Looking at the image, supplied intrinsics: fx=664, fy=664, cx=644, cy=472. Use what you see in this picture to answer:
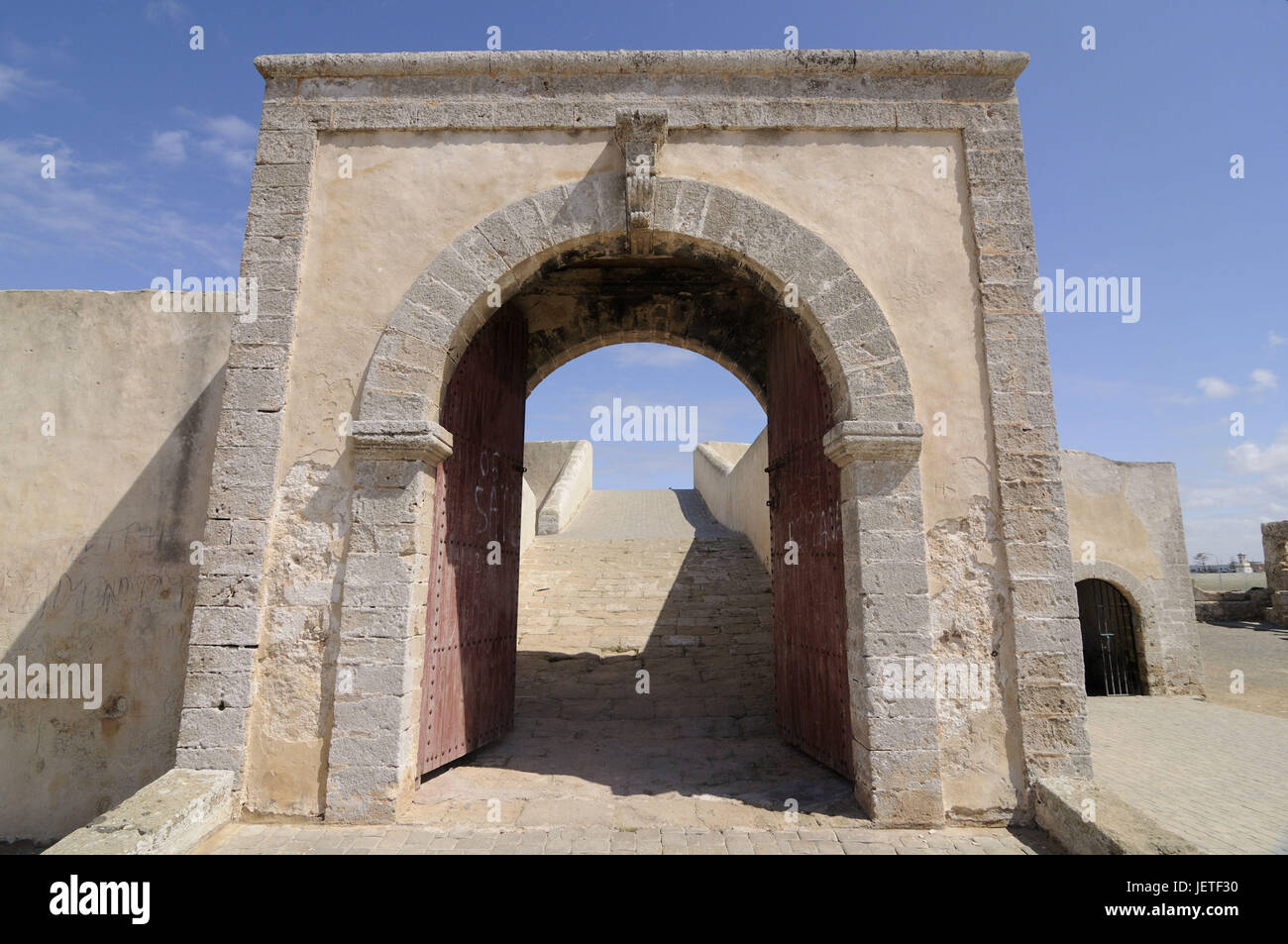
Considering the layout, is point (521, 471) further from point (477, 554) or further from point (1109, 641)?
point (1109, 641)

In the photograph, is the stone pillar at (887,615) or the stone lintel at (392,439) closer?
the stone pillar at (887,615)

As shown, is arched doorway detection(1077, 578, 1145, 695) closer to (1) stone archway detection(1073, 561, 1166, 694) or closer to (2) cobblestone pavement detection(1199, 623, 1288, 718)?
(1) stone archway detection(1073, 561, 1166, 694)

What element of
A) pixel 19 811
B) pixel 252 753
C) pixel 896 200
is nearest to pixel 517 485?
pixel 252 753

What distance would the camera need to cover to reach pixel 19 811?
14.6ft

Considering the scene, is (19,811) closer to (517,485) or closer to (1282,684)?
(517,485)

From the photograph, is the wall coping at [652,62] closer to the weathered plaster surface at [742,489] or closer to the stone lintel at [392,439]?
the stone lintel at [392,439]

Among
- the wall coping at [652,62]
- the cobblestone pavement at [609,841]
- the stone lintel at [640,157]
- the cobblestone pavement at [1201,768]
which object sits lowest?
the cobblestone pavement at [1201,768]

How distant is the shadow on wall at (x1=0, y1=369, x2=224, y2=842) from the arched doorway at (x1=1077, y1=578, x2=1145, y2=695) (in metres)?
10.2

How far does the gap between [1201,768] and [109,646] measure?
327 inches

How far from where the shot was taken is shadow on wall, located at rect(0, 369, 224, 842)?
14.4ft

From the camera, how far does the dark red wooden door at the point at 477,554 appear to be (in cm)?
410
